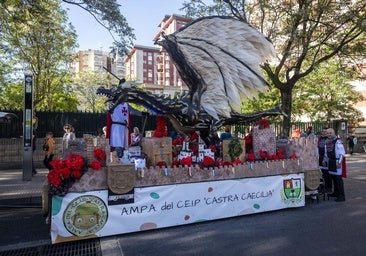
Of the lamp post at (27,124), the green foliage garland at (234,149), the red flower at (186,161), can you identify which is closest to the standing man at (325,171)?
the green foliage garland at (234,149)

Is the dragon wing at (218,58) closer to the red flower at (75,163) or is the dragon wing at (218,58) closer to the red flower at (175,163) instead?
the red flower at (175,163)

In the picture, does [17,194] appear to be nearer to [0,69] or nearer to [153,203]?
[153,203]

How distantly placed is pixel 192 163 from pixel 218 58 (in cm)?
299

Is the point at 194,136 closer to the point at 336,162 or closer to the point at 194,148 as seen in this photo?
the point at 194,148

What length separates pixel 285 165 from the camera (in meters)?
7.29

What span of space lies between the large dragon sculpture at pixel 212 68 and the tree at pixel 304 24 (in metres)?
4.90

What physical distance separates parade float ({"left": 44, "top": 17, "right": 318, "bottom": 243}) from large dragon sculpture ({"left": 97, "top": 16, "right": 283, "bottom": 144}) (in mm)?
25

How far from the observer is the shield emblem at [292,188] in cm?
722

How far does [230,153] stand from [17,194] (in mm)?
5973

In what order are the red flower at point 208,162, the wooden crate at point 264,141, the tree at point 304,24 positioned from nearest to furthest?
the red flower at point 208,162 < the wooden crate at point 264,141 < the tree at point 304,24

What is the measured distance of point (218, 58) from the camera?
321 inches

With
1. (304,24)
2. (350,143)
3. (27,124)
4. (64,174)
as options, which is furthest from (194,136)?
(350,143)

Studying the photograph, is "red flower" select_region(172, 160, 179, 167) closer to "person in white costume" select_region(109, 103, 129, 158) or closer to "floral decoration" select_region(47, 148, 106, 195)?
"person in white costume" select_region(109, 103, 129, 158)

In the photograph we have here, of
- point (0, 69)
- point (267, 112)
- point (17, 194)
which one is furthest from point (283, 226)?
point (0, 69)
